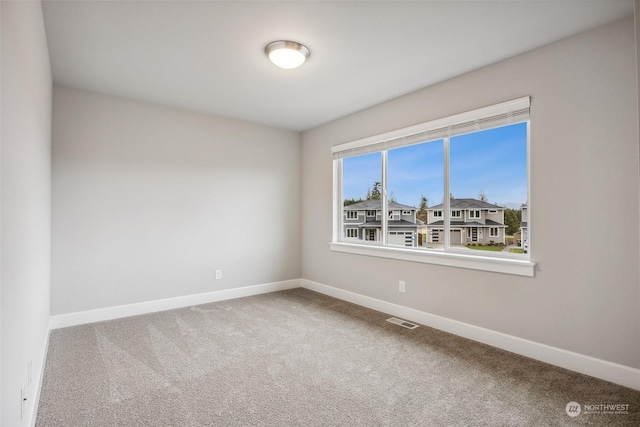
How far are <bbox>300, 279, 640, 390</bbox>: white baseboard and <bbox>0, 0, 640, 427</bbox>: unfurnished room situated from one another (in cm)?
1

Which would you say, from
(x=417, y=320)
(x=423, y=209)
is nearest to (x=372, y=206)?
(x=423, y=209)

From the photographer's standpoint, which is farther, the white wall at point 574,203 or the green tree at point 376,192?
the green tree at point 376,192

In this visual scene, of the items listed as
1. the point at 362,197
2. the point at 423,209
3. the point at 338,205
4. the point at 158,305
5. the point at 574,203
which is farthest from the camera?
the point at 338,205

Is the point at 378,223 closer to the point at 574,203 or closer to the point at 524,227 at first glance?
the point at 524,227

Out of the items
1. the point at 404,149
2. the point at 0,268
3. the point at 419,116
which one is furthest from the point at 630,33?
the point at 0,268

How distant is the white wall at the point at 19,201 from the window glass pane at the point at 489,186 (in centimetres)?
323

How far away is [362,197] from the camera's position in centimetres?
429

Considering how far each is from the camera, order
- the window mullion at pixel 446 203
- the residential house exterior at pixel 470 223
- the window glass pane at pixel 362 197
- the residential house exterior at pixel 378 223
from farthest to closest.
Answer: the window glass pane at pixel 362 197, the residential house exterior at pixel 378 223, the window mullion at pixel 446 203, the residential house exterior at pixel 470 223

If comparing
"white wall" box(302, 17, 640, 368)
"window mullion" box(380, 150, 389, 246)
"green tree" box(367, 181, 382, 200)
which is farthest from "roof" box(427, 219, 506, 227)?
"green tree" box(367, 181, 382, 200)

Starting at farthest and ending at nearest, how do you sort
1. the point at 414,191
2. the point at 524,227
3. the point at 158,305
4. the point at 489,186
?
the point at 158,305 → the point at 414,191 → the point at 489,186 → the point at 524,227

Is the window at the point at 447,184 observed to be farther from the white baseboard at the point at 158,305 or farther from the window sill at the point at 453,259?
the white baseboard at the point at 158,305

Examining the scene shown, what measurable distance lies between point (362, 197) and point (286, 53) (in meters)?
2.20

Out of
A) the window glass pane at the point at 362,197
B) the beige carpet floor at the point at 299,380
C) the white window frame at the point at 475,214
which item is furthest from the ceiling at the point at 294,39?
Result: the beige carpet floor at the point at 299,380

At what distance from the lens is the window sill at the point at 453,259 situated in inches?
104
